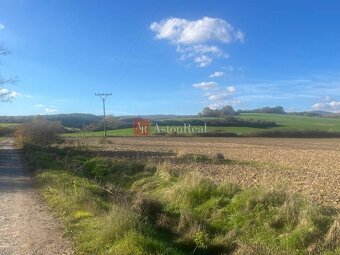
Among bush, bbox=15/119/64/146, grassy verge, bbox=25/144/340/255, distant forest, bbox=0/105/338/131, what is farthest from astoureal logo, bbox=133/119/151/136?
grassy verge, bbox=25/144/340/255

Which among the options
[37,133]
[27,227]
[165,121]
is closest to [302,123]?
[165,121]

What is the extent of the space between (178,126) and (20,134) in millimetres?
40799

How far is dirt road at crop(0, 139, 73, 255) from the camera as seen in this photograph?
8.47 meters

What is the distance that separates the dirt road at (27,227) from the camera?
8.47 m

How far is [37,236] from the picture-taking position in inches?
366

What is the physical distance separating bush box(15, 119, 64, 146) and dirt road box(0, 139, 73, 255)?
38153mm

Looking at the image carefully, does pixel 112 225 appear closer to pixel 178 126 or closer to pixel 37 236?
pixel 37 236

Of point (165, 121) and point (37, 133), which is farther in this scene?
point (165, 121)

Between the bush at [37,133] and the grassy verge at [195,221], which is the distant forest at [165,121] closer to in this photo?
the bush at [37,133]

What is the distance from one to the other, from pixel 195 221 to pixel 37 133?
147 ft

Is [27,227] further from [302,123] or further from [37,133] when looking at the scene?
[302,123]

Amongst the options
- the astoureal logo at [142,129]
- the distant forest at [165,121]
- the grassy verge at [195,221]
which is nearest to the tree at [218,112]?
the distant forest at [165,121]

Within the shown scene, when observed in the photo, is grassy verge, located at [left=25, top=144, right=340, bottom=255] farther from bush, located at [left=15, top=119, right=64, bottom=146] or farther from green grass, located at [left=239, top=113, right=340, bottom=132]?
green grass, located at [left=239, top=113, right=340, bottom=132]

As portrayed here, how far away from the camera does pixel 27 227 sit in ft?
33.1
